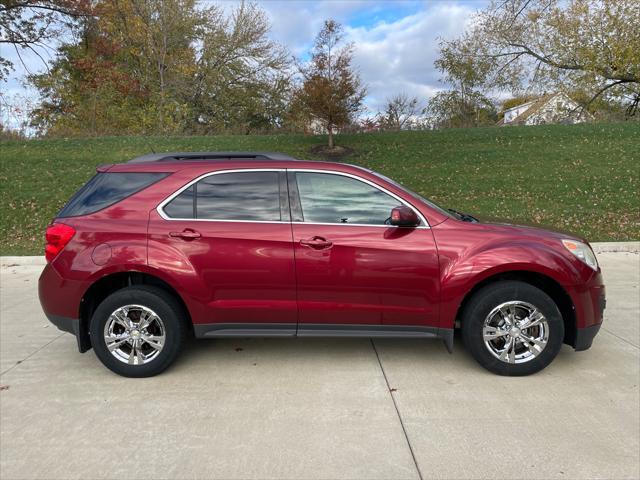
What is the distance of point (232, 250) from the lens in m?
3.49

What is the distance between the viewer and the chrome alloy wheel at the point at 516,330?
11.4 ft

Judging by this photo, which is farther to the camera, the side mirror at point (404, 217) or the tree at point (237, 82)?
the tree at point (237, 82)

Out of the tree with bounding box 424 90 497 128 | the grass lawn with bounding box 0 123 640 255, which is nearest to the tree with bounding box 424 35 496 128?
the tree with bounding box 424 90 497 128

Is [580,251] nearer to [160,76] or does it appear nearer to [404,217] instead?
[404,217]

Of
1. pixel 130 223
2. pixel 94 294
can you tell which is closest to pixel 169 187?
pixel 130 223

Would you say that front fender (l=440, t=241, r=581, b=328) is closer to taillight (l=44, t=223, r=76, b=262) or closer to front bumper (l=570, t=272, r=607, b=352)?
front bumper (l=570, t=272, r=607, b=352)

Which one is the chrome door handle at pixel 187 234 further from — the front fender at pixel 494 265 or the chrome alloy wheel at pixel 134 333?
the front fender at pixel 494 265

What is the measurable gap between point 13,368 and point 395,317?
331 cm

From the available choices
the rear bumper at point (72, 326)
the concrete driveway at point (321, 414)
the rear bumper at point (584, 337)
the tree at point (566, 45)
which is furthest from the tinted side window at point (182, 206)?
the tree at point (566, 45)

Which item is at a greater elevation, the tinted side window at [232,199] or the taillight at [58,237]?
the tinted side window at [232,199]

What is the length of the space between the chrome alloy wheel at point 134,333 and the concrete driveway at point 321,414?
204 millimetres

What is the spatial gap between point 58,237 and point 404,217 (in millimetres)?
2727

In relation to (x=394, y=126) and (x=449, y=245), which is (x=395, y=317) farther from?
(x=394, y=126)

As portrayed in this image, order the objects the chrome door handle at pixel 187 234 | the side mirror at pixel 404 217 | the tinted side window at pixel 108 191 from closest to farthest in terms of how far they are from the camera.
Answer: the side mirror at pixel 404 217
the chrome door handle at pixel 187 234
the tinted side window at pixel 108 191
